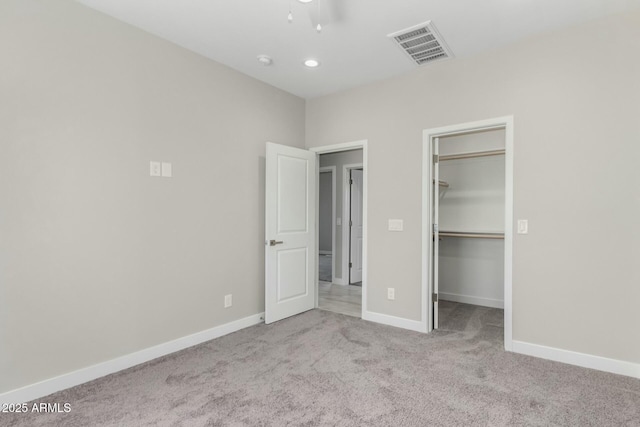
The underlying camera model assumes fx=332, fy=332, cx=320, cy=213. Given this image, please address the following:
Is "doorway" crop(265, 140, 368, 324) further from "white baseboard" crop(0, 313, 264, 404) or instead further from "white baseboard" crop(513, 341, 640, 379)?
"white baseboard" crop(513, 341, 640, 379)

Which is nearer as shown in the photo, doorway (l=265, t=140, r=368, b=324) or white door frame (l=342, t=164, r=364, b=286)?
doorway (l=265, t=140, r=368, b=324)

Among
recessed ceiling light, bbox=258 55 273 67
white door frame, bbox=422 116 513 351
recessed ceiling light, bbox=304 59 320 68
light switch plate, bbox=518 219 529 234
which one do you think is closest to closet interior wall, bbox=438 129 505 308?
white door frame, bbox=422 116 513 351

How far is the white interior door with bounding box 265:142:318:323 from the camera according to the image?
12.0ft

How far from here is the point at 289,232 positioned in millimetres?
3881

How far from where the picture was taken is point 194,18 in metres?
2.55

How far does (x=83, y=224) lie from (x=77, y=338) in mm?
808

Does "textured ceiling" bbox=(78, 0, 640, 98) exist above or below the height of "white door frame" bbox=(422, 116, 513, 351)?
above

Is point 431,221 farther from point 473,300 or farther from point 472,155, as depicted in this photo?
point 473,300

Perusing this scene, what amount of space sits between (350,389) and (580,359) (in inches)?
74.4

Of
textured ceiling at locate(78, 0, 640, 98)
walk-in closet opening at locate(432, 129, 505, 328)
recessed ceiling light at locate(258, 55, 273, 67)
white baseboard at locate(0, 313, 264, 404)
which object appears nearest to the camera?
white baseboard at locate(0, 313, 264, 404)

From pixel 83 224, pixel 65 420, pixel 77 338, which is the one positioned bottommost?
pixel 65 420

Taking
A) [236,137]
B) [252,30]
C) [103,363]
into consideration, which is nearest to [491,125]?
[252,30]

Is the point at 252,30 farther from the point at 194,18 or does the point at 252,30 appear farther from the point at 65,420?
the point at 65,420

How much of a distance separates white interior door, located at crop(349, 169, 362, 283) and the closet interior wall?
4.96ft
